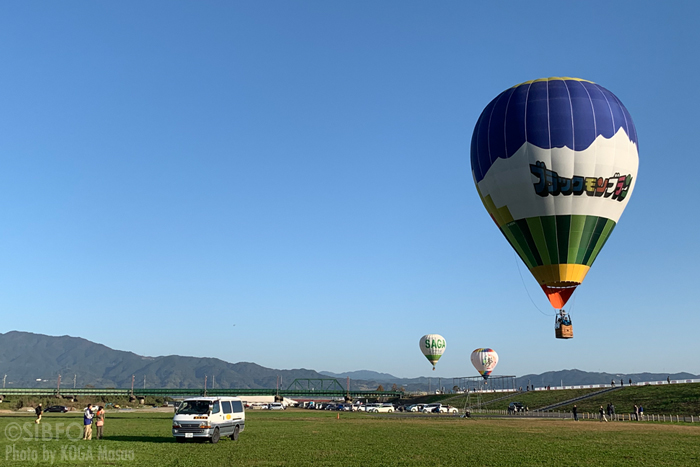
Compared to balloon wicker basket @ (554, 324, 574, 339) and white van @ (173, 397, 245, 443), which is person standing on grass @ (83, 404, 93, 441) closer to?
white van @ (173, 397, 245, 443)

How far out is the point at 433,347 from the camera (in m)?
131

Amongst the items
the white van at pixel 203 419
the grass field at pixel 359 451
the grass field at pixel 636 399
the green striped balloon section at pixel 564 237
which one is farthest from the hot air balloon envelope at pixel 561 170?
the grass field at pixel 636 399

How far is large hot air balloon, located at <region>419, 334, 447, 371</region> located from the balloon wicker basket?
84872mm

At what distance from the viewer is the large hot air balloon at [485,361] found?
129m

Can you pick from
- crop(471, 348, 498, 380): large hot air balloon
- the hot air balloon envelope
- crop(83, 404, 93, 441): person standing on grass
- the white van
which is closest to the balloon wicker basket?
the hot air balloon envelope

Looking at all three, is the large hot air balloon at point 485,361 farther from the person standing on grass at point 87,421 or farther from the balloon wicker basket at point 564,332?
the person standing on grass at point 87,421

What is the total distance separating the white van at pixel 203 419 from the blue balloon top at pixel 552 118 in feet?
91.1

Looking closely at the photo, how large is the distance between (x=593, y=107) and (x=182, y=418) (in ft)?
117

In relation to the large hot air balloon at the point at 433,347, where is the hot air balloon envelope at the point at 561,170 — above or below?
above

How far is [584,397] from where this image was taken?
9600 cm

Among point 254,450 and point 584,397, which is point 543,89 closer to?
point 254,450

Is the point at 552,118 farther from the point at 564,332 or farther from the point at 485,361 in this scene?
the point at 485,361

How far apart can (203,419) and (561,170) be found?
30215 millimetres

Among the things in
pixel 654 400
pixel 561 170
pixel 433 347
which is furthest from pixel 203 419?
pixel 433 347
